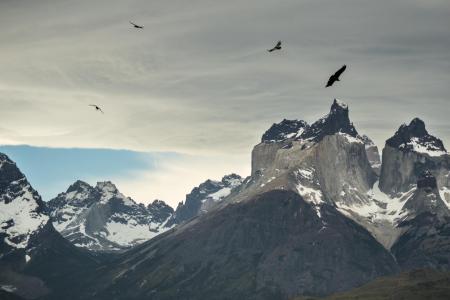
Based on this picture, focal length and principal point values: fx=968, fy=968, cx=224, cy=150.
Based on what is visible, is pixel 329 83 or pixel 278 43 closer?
pixel 329 83

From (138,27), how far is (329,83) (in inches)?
1722

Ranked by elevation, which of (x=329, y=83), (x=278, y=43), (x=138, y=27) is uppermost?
(x=138, y=27)

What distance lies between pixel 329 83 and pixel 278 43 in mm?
10892

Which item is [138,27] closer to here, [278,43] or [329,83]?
[278,43]

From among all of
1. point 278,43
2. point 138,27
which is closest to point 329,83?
point 278,43

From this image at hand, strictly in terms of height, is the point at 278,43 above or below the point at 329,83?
above

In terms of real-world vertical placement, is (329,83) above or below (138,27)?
below

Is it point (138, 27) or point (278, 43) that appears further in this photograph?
point (138, 27)

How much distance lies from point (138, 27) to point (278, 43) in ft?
109

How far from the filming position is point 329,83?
82.4 m

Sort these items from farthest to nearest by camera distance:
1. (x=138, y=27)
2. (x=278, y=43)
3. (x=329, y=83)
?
(x=138, y=27), (x=278, y=43), (x=329, y=83)

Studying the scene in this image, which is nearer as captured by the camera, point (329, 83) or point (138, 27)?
point (329, 83)

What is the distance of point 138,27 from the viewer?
120 m

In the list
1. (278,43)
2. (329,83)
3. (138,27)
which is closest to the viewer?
(329,83)
